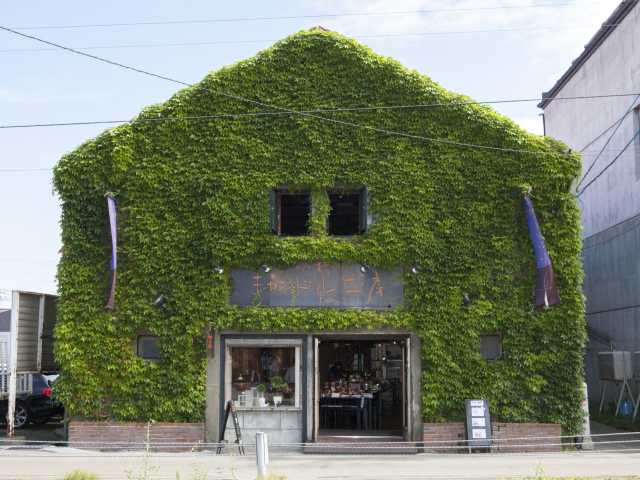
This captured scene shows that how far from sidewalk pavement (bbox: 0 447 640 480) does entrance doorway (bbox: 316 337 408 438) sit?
99.5 inches

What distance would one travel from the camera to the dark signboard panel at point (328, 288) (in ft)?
60.4

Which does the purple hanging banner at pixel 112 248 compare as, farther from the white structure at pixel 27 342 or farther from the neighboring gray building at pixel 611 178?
the neighboring gray building at pixel 611 178

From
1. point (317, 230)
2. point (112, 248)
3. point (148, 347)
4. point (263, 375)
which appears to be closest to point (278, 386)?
point (263, 375)

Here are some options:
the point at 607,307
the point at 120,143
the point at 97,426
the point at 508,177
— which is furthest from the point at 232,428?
the point at 607,307

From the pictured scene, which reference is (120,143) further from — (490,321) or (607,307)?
(607,307)

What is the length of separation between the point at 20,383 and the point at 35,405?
1381 mm

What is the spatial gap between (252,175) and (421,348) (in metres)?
5.56

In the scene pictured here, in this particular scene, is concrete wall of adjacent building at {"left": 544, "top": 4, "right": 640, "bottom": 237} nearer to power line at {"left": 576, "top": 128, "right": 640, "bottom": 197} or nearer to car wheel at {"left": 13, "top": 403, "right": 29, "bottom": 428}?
power line at {"left": 576, "top": 128, "right": 640, "bottom": 197}

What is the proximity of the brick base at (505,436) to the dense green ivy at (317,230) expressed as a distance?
0.26m

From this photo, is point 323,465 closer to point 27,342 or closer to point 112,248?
point 112,248

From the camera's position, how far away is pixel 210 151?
18.8 m

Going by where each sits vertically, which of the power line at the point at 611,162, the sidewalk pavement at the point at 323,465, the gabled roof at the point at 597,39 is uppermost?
the gabled roof at the point at 597,39

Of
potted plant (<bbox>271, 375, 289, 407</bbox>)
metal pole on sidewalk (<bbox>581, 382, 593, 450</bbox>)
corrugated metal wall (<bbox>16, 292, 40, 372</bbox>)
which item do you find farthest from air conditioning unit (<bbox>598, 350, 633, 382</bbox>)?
corrugated metal wall (<bbox>16, 292, 40, 372</bbox>)

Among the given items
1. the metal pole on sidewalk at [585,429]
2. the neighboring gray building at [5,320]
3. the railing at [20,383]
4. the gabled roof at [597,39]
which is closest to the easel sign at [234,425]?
the railing at [20,383]
